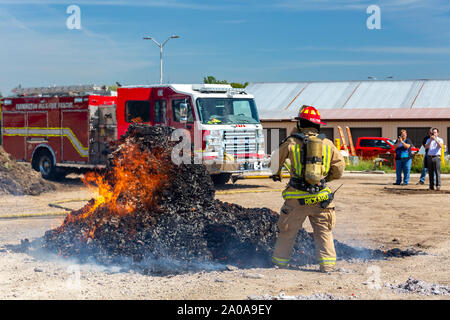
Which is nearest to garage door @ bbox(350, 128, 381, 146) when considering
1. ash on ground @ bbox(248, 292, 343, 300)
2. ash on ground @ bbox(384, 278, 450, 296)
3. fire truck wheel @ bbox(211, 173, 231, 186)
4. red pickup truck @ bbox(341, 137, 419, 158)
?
red pickup truck @ bbox(341, 137, 419, 158)

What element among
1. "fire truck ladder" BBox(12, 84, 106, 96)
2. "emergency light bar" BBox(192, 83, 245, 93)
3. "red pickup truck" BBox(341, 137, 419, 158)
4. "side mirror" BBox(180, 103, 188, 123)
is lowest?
"red pickup truck" BBox(341, 137, 419, 158)

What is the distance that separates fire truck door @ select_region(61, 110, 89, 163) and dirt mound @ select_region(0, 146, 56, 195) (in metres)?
1.57

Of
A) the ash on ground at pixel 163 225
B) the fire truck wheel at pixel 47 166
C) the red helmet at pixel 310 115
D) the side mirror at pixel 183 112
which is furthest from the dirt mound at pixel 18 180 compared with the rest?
the red helmet at pixel 310 115

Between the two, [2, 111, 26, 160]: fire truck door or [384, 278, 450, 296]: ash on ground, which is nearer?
[384, 278, 450, 296]: ash on ground

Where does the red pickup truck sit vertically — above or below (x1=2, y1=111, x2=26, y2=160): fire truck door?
below

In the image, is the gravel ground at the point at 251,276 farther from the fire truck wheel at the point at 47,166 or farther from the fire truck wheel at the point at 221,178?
the fire truck wheel at the point at 47,166

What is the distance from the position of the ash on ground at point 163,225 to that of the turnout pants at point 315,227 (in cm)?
58

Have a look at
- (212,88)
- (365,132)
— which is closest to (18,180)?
(212,88)

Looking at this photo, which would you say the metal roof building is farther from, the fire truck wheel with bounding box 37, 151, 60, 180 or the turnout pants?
the turnout pants

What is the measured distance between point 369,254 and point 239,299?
3017 millimetres

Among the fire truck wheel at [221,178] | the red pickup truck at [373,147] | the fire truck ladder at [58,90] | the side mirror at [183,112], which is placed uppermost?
the fire truck ladder at [58,90]

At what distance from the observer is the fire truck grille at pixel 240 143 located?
1616 cm

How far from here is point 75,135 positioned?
61.5 ft

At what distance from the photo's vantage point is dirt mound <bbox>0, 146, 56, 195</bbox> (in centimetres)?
1595
